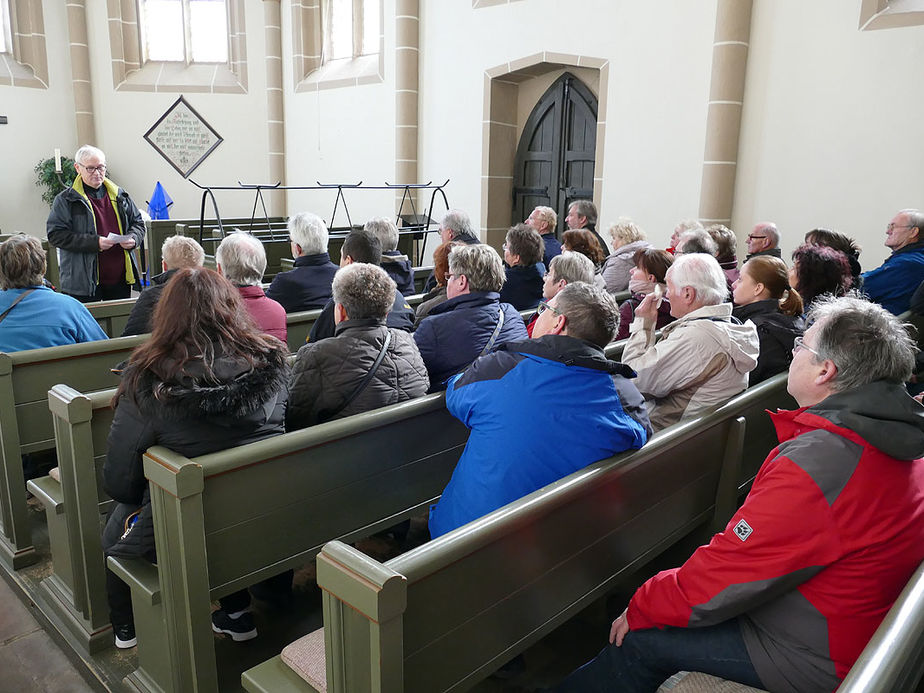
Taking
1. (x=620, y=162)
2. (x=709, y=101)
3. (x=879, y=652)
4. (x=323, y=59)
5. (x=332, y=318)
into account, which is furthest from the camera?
(x=323, y=59)

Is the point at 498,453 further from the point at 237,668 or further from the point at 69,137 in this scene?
the point at 69,137

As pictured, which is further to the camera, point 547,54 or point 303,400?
point 547,54

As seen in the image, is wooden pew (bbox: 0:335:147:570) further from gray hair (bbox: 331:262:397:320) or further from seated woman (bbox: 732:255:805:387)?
A: seated woman (bbox: 732:255:805:387)

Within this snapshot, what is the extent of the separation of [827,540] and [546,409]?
29.3 inches

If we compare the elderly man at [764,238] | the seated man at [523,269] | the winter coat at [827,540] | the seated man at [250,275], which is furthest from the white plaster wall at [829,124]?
the winter coat at [827,540]

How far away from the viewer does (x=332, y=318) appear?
11.0 ft

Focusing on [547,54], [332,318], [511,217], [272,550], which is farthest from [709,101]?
[272,550]

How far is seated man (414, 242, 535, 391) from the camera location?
9.47 feet

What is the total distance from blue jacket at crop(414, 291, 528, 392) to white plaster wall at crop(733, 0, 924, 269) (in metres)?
4.59

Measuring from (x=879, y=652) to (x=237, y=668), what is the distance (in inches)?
77.8

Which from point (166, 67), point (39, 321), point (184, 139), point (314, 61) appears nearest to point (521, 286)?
point (39, 321)

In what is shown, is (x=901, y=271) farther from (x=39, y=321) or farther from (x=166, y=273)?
(x=39, y=321)

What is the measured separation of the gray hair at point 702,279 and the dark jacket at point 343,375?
3.59 feet

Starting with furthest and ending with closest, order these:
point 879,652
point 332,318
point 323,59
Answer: point 323,59 → point 332,318 → point 879,652
